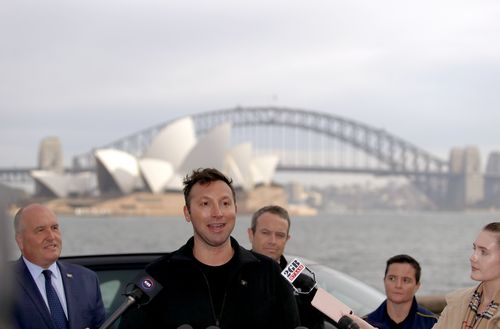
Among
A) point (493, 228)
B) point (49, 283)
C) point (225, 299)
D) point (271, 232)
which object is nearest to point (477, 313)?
point (493, 228)

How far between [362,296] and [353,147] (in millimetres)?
132289

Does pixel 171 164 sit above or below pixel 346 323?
above

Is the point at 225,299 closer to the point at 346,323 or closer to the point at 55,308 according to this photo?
the point at 346,323

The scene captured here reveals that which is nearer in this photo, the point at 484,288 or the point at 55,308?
the point at 484,288

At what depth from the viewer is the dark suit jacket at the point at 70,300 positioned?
9.45 feet

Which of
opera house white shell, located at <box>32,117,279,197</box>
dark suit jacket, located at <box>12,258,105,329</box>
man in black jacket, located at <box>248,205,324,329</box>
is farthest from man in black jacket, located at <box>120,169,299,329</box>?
opera house white shell, located at <box>32,117,279,197</box>

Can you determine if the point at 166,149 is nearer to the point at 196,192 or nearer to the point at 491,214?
the point at 196,192

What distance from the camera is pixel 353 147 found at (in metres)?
135

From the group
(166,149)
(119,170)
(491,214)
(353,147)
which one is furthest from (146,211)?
(491,214)

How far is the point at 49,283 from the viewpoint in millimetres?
3010

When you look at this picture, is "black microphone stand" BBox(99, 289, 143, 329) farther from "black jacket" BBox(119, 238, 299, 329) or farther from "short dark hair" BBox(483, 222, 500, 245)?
"short dark hair" BBox(483, 222, 500, 245)

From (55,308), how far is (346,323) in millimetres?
1365

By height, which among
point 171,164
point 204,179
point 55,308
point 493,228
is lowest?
point 55,308

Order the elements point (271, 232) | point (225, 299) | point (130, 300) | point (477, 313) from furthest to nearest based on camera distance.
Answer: point (271, 232) → point (477, 313) → point (225, 299) → point (130, 300)
